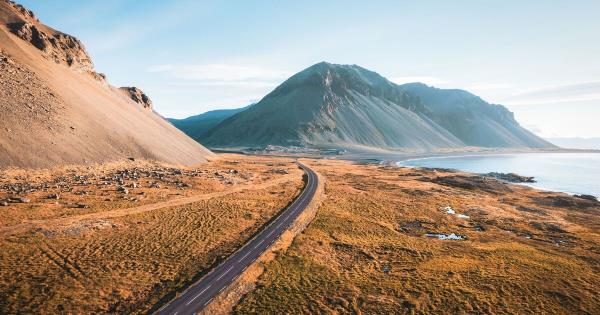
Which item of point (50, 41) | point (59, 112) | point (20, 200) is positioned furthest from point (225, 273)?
point (50, 41)

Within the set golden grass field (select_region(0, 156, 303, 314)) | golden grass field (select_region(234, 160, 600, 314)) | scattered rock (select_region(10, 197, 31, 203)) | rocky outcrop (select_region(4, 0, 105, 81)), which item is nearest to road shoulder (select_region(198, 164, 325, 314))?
golden grass field (select_region(234, 160, 600, 314))

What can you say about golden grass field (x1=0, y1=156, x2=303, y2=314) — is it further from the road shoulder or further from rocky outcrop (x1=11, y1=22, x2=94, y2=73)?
rocky outcrop (x1=11, y1=22, x2=94, y2=73)

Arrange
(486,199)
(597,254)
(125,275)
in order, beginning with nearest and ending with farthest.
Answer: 1. (125,275)
2. (597,254)
3. (486,199)

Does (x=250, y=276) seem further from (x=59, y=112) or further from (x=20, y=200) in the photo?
(x=59, y=112)

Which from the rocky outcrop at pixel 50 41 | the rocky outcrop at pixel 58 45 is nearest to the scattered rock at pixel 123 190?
the rocky outcrop at pixel 50 41

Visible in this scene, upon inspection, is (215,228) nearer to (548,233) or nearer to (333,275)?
(333,275)

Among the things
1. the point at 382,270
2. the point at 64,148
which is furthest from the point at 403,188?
the point at 64,148
